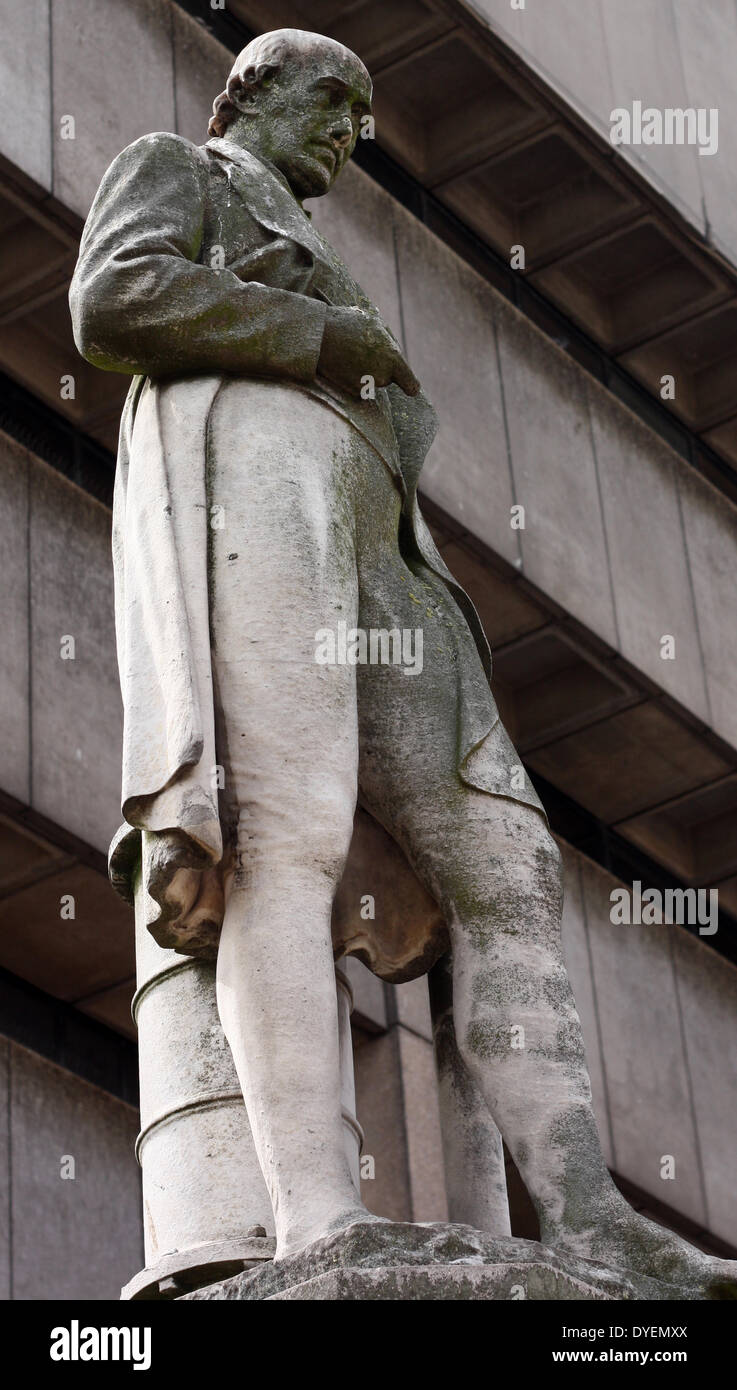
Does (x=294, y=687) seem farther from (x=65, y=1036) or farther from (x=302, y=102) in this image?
(x=65, y=1036)

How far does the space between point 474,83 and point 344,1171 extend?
45.8 feet

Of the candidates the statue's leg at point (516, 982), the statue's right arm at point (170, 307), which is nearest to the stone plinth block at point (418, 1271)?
the statue's leg at point (516, 982)

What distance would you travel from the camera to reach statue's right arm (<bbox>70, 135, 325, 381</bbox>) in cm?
665

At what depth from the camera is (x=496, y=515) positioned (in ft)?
58.5

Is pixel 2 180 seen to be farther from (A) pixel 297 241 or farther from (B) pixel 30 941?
(A) pixel 297 241

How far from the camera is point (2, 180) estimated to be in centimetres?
1491

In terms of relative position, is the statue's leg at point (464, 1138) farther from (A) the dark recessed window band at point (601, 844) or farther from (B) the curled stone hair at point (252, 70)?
(A) the dark recessed window band at point (601, 844)

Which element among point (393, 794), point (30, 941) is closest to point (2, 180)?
point (30, 941)

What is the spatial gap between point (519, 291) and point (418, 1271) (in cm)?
1546

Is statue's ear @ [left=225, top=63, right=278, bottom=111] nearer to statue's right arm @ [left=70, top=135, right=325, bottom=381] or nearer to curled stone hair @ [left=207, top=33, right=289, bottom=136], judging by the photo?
curled stone hair @ [left=207, top=33, right=289, bottom=136]
